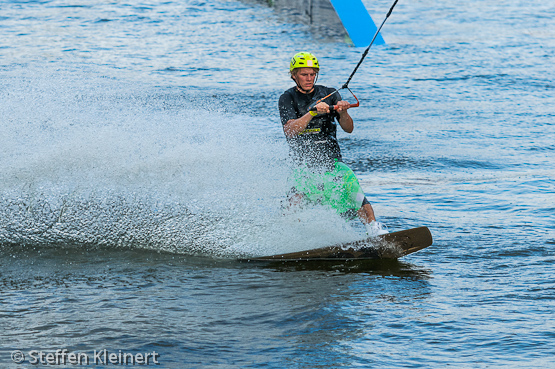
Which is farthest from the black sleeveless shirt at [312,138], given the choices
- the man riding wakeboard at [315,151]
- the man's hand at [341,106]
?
the man's hand at [341,106]

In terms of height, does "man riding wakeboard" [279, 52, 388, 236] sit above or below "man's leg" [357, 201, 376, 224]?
above

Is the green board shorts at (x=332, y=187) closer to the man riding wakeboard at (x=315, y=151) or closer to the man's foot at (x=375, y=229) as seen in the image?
the man riding wakeboard at (x=315, y=151)

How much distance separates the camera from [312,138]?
21.1 ft

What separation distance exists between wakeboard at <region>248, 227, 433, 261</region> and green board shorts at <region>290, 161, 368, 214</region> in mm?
386

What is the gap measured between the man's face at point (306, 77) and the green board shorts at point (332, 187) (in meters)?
0.78

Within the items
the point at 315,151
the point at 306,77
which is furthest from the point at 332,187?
the point at 306,77

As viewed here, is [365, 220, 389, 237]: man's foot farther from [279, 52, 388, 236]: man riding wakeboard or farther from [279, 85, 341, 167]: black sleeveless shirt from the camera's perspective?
[279, 85, 341, 167]: black sleeveless shirt

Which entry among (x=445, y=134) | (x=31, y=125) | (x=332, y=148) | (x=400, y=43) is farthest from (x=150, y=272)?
(x=400, y=43)

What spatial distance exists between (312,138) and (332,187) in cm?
50

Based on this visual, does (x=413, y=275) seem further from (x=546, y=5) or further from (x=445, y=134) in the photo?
(x=546, y=5)

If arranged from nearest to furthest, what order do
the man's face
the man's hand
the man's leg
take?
the man's hand → the man's leg → the man's face

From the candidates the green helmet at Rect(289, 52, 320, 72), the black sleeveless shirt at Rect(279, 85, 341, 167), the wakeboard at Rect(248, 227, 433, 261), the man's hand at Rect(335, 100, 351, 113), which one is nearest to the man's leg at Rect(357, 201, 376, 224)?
the wakeboard at Rect(248, 227, 433, 261)

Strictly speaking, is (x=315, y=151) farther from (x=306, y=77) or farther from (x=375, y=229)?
(x=375, y=229)

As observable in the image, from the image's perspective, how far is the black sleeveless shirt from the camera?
6.43m
